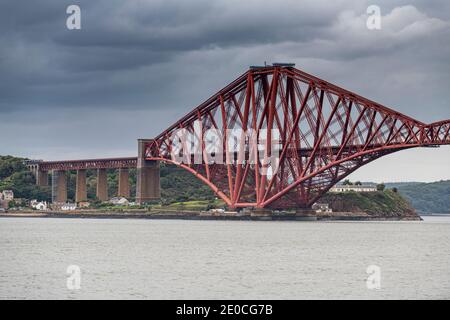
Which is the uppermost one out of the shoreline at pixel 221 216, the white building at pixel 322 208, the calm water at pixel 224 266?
the white building at pixel 322 208

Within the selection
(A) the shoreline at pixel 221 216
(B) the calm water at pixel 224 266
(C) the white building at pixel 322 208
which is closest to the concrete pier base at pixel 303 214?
(A) the shoreline at pixel 221 216

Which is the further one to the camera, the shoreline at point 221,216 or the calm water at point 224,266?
the shoreline at point 221,216

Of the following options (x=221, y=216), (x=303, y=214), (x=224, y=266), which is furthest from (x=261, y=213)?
(x=224, y=266)

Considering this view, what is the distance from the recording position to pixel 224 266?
7162 cm

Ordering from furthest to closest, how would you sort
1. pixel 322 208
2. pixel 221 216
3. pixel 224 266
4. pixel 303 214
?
pixel 322 208 → pixel 221 216 → pixel 303 214 → pixel 224 266

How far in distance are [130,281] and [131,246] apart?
103 ft

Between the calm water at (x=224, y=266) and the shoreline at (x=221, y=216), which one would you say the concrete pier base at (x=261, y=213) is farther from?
the calm water at (x=224, y=266)

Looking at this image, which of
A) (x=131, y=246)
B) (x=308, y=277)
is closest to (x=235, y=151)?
(x=131, y=246)

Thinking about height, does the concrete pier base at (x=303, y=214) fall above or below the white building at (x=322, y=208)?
Answer: below

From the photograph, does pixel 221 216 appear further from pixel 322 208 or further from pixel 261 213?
pixel 322 208

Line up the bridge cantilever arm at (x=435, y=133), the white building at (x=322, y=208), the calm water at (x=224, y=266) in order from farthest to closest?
the white building at (x=322, y=208), the bridge cantilever arm at (x=435, y=133), the calm water at (x=224, y=266)

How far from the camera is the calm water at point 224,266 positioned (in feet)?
187

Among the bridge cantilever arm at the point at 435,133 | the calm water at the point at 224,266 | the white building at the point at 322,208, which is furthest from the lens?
the white building at the point at 322,208
